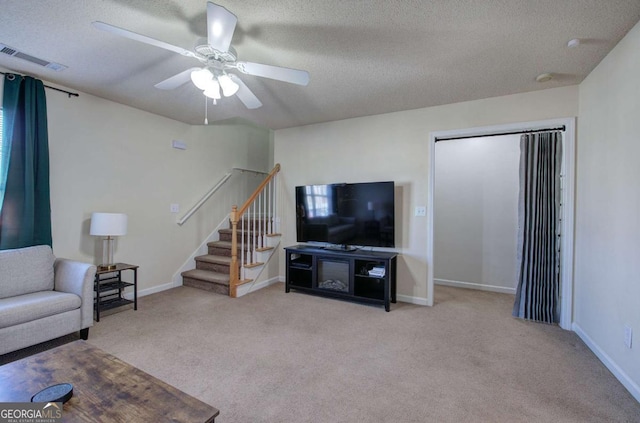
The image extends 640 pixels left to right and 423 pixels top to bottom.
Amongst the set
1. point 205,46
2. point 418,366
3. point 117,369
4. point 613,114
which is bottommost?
point 418,366

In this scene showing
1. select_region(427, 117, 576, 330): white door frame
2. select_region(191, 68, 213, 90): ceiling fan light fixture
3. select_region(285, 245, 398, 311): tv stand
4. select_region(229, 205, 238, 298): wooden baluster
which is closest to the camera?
select_region(191, 68, 213, 90): ceiling fan light fixture

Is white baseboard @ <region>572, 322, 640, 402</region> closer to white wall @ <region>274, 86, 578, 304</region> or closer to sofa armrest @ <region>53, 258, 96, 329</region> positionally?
white wall @ <region>274, 86, 578, 304</region>

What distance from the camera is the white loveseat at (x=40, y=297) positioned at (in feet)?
7.29

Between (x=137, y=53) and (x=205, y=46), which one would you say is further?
(x=137, y=53)

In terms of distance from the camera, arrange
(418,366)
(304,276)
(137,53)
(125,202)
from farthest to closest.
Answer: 1. (304,276)
2. (125,202)
3. (137,53)
4. (418,366)

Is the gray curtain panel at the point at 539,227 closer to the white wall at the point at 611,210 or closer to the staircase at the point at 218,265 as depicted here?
the white wall at the point at 611,210

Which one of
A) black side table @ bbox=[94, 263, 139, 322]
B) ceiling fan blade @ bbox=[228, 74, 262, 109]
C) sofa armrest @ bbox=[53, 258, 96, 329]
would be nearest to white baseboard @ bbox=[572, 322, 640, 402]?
ceiling fan blade @ bbox=[228, 74, 262, 109]

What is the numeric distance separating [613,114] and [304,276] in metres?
3.64

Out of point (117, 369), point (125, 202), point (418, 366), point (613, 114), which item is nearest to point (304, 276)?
point (418, 366)

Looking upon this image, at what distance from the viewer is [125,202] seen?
3.77 meters

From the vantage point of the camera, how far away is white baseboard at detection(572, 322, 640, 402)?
76.0 inches

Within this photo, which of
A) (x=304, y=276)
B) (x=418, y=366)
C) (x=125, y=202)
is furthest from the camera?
(x=304, y=276)

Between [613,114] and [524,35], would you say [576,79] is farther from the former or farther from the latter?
[524,35]

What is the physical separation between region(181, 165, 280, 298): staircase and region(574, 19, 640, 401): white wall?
3.70 m
